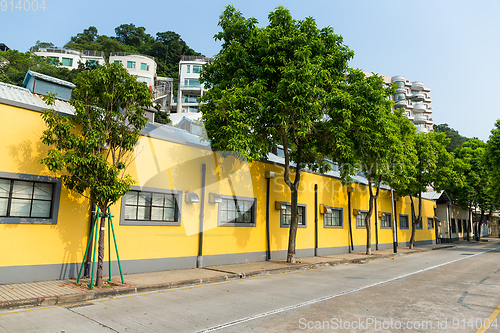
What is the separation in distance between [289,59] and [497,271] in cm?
1245

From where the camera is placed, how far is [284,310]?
707 centimetres

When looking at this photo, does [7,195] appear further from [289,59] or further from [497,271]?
[497,271]

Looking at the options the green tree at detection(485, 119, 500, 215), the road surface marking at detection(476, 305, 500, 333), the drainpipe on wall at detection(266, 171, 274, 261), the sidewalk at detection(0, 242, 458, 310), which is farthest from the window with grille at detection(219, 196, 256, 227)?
the green tree at detection(485, 119, 500, 215)

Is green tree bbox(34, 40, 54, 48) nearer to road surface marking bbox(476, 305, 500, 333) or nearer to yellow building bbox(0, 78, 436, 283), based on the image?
yellow building bbox(0, 78, 436, 283)

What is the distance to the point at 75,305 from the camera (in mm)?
7402

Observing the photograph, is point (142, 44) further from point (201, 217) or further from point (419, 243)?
point (201, 217)

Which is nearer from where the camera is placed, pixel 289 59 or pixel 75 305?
pixel 75 305

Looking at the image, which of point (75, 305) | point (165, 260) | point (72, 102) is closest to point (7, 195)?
point (72, 102)

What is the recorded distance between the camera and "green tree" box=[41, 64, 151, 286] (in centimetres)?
858

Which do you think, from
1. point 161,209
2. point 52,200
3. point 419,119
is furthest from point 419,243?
point 419,119

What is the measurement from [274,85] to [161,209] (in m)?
6.78

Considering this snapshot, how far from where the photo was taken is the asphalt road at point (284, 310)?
5895 millimetres

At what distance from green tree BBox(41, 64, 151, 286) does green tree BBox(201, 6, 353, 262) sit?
3519 mm

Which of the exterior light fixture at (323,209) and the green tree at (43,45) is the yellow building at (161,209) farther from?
the green tree at (43,45)
